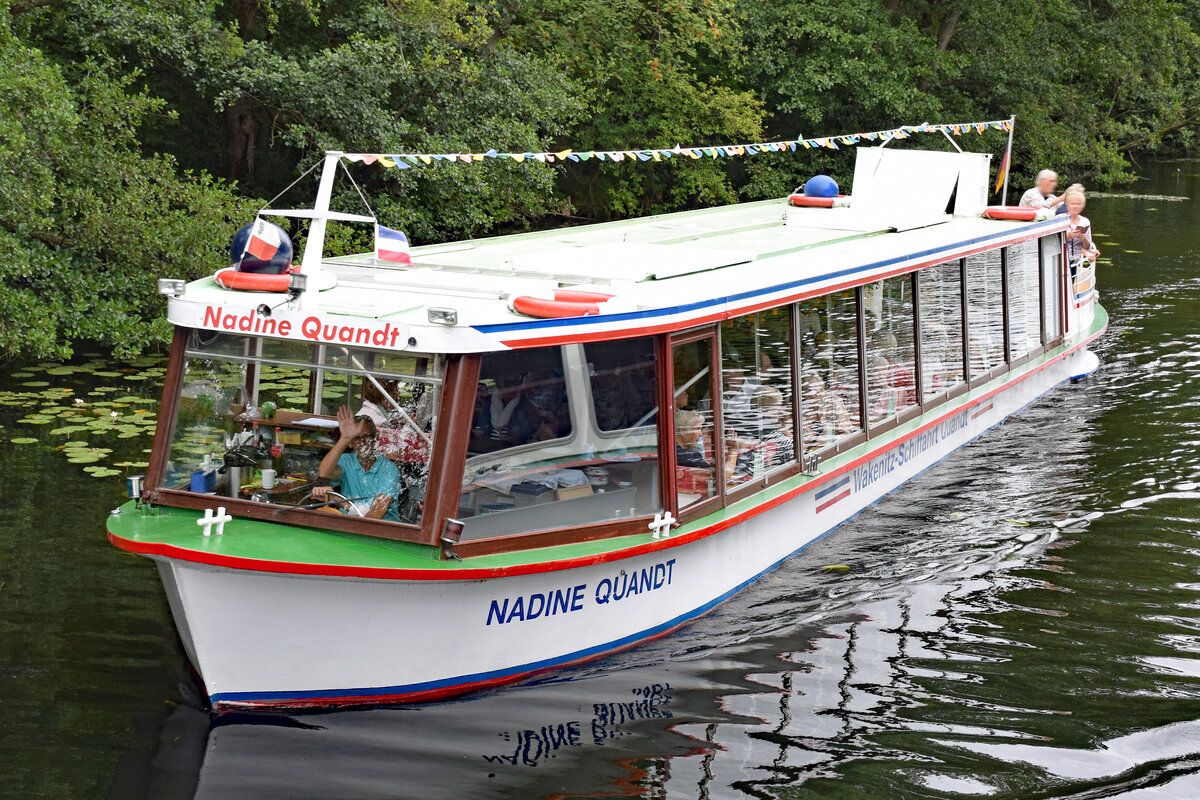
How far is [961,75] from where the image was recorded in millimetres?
31500

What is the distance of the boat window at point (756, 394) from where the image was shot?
28.6ft

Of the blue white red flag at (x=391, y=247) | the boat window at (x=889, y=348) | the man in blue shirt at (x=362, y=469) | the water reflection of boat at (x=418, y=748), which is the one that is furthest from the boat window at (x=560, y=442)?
the boat window at (x=889, y=348)

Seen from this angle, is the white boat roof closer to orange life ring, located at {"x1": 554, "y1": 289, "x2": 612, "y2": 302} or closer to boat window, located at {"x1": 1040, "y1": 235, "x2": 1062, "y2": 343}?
orange life ring, located at {"x1": 554, "y1": 289, "x2": 612, "y2": 302}

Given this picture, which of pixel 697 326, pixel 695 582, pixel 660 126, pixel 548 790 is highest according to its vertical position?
pixel 660 126

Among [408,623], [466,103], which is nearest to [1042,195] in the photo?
[466,103]

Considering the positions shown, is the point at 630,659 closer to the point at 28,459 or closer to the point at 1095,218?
the point at 28,459

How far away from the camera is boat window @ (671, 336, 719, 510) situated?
8195mm

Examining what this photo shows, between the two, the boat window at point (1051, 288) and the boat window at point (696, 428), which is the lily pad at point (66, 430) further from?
the boat window at point (1051, 288)

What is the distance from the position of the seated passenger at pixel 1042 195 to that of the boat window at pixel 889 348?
4942 mm

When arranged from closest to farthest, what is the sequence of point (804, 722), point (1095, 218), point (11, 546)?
point (804, 722) < point (11, 546) < point (1095, 218)

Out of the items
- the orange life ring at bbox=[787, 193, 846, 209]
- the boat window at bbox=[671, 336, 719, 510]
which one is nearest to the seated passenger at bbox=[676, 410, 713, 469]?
the boat window at bbox=[671, 336, 719, 510]

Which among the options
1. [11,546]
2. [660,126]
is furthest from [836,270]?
[660,126]

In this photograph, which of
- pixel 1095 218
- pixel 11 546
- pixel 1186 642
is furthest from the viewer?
pixel 1095 218

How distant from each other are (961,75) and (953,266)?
21252 mm
